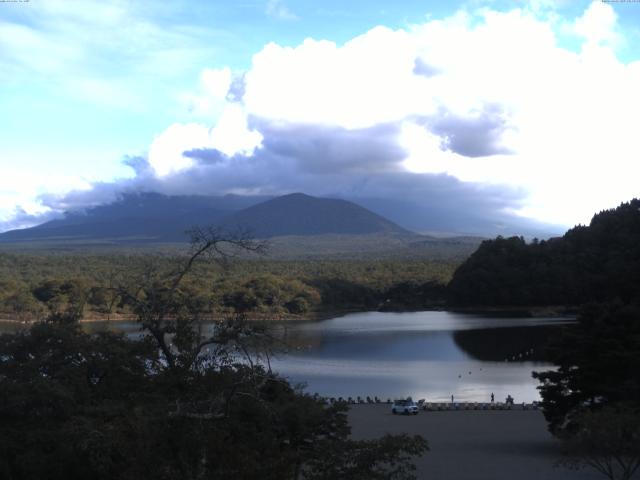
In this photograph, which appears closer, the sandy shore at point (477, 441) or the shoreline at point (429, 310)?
the sandy shore at point (477, 441)

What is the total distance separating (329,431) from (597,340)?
6.61 meters

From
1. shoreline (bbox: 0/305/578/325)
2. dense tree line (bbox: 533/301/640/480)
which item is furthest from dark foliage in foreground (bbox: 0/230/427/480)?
shoreline (bbox: 0/305/578/325)

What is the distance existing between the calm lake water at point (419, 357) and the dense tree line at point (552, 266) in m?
5.67

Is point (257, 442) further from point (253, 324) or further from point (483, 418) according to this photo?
point (483, 418)

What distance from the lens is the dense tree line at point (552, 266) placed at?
58406 mm

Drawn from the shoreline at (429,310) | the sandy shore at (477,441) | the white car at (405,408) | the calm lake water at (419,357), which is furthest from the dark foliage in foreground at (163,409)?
the shoreline at (429,310)

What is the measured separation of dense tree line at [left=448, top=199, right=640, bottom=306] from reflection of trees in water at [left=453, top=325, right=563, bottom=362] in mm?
9733

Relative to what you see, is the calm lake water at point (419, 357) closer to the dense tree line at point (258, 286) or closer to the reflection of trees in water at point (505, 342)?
the reflection of trees in water at point (505, 342)

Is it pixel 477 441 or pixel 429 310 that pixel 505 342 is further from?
pixel 477 441

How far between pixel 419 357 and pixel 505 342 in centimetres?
683

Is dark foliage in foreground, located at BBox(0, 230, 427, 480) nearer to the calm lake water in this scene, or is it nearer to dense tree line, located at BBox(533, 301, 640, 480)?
dense tree line, located at BBox(533, 301, 640, 480)

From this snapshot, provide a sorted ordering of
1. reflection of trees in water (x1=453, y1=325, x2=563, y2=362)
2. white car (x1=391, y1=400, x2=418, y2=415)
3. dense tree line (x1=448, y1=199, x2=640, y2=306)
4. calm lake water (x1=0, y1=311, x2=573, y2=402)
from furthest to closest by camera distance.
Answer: dense tree line (x1=448, y1=199, x2=640, y2=306)
reflection of trees in water (x1=453, y1=325, x2=563, y2=362)
calm lake water (x1=0, y1=311, x2=573, y2=402)
white car (x1=391, y1=400, x2=418, y2=415)

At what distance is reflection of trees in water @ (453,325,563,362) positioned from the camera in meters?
37.8

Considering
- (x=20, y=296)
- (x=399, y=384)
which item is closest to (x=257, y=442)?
(x=399, y=384)
